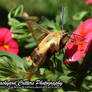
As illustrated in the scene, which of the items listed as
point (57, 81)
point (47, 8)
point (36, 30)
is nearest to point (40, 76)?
point (57, 81)

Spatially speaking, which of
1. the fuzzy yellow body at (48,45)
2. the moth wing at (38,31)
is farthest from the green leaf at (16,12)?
the fuzzy yellow body at (48,45)

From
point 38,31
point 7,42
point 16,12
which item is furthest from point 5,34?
point 38,31

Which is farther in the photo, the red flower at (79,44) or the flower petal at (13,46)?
the flower petal at (13,46)

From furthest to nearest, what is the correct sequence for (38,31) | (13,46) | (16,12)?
(16,12) < (13,46) < (38,31)

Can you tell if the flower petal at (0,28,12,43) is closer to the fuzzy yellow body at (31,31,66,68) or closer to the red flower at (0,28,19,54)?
the red flower at (0,28,19,54)

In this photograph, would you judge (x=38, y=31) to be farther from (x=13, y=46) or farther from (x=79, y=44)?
(x=13, y=46)

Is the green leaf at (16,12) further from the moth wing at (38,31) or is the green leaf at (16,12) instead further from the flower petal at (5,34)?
the moth wing at (38,31)

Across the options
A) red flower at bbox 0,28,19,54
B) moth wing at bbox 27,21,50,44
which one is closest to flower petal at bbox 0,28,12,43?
red flower at bbox 0,28,19,54
